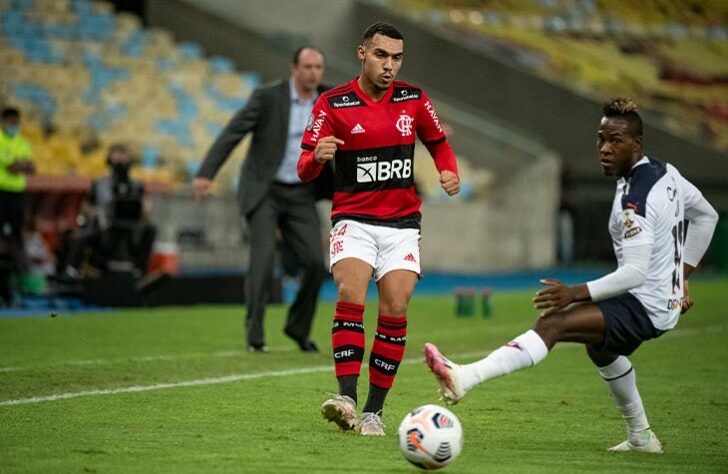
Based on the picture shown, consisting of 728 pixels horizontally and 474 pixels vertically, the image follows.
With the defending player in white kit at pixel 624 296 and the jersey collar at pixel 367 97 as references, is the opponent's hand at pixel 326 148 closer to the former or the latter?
the jersey collar at pixel 367 97

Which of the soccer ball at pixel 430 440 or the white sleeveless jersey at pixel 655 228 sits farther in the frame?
the white sleeveless jersey at pixel 655 228

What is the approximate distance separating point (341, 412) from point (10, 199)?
10307mm

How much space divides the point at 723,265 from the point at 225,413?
22.7m

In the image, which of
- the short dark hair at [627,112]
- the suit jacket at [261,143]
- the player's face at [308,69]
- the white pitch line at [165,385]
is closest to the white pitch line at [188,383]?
the white pitch line at [165,385]

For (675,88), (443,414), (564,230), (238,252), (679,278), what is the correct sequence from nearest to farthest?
(443,414), (679,278), (238,252), (564,230), (675,88)

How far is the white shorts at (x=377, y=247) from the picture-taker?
7379 mm

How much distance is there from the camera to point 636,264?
6.42 metres

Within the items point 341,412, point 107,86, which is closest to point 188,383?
point 341,412

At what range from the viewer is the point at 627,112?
6.75 m

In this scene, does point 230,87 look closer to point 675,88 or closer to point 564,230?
point 564,230

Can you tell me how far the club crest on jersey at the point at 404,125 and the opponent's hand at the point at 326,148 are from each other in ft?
1.47

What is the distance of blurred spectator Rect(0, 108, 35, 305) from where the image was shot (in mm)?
16188

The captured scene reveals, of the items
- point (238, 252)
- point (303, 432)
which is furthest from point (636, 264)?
point (238, 252)

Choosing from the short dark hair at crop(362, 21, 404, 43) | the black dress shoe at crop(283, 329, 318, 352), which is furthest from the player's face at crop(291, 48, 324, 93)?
the short dark hair at crop(362, 21, 404, 43)
